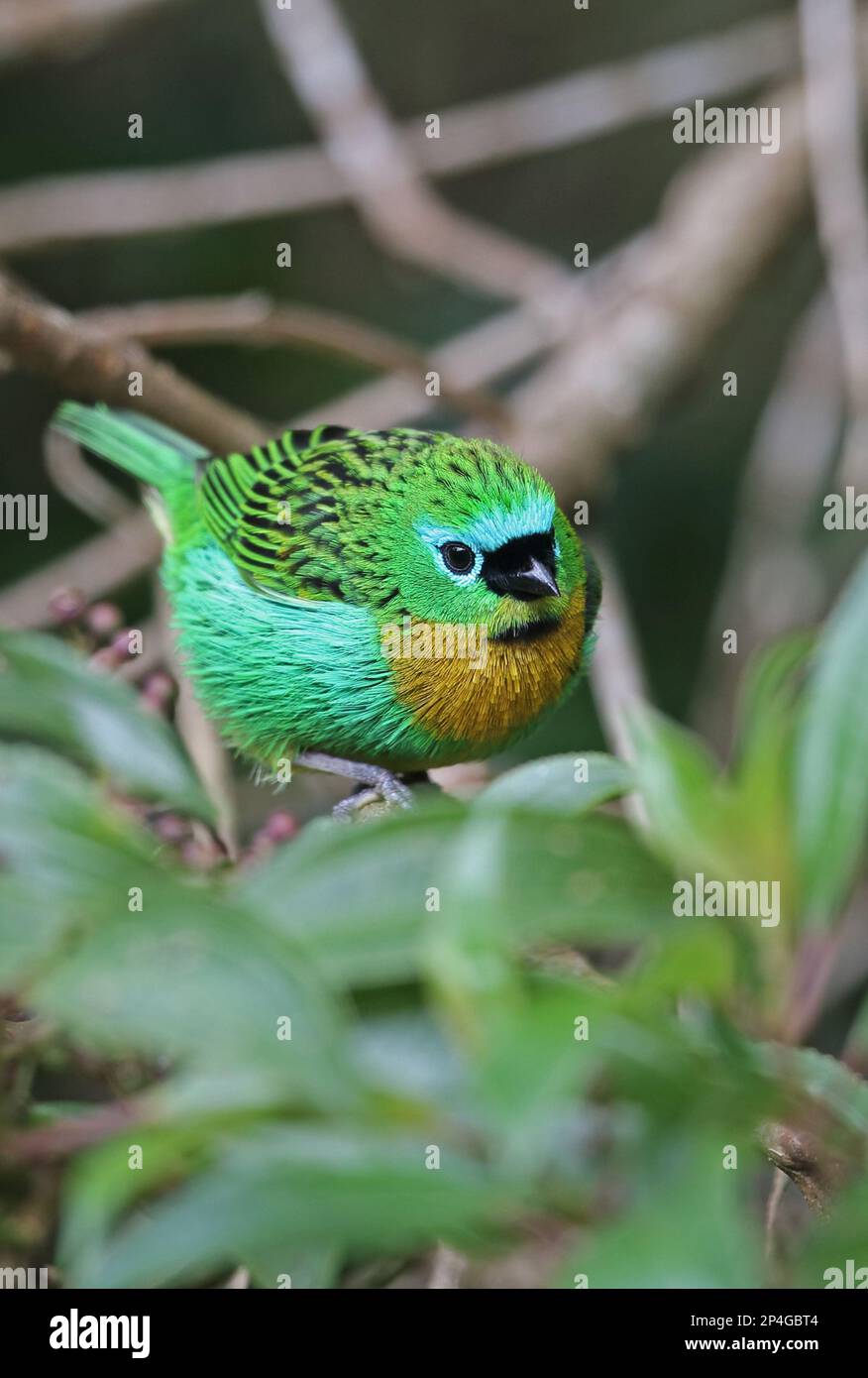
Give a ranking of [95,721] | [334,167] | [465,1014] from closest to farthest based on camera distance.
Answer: [465,1014], [95,721], [334,167]

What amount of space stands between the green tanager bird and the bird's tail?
35 cm

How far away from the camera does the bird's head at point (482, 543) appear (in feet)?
10.0

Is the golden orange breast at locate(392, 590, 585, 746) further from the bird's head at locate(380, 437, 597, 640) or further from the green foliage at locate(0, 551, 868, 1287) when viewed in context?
the green foliage at locate(0, 551, 868, 1287)

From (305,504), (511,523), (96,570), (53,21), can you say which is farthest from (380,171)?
(511,523)

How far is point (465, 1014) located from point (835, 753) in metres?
0.37

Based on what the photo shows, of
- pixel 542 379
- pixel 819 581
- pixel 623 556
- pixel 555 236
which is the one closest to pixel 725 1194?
pixel 542 379

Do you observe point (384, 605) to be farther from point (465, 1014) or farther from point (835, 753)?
point (465, 1014)

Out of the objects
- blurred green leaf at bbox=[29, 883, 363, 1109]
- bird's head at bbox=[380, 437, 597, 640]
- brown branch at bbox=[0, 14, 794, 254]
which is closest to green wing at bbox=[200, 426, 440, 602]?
bird's head at bbox=[380, 437, 597, 640]

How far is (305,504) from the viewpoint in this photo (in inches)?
137

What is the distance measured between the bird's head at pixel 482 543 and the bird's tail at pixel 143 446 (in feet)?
3.28

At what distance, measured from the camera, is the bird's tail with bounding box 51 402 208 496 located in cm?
409

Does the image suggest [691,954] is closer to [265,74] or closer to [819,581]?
[819,581]

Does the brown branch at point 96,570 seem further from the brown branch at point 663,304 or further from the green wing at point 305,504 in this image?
the brown branch at point 663,304

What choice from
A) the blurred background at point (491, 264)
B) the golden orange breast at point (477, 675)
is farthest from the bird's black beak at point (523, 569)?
the blurred background at point (491, 264)
